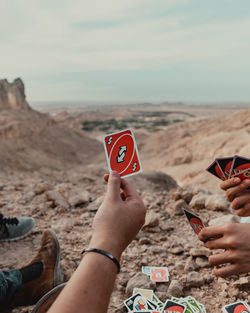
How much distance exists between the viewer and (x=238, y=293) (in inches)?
91.9

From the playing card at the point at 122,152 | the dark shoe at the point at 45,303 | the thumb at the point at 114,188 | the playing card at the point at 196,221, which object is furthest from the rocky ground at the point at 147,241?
the thumb at the point at 114,188

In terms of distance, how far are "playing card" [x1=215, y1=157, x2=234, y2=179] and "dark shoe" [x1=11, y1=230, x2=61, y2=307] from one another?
166cm

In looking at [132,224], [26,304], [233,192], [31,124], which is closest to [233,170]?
[233,192]

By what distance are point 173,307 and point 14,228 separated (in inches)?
78.6

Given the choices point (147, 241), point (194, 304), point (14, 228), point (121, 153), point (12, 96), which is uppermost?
point (12, 96)

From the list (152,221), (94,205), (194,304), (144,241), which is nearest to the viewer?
(194,304)

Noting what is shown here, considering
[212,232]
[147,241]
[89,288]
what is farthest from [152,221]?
[89,288]

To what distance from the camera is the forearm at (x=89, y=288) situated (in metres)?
1.14

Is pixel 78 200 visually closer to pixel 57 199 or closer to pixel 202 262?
pixel 57 199

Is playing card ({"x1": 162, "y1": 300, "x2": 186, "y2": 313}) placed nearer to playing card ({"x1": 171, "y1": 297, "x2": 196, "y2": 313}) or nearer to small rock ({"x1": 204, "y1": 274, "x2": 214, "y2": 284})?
playing card ({"x1": 171, "y1": 297, "x2": 196, "y2": 313})

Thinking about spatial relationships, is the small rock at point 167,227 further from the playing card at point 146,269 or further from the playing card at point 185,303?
the playing card at point 185,303

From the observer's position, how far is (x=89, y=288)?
46.4 inches

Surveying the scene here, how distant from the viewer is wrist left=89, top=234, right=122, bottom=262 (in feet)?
4.29

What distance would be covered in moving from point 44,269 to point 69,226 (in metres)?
1.25
